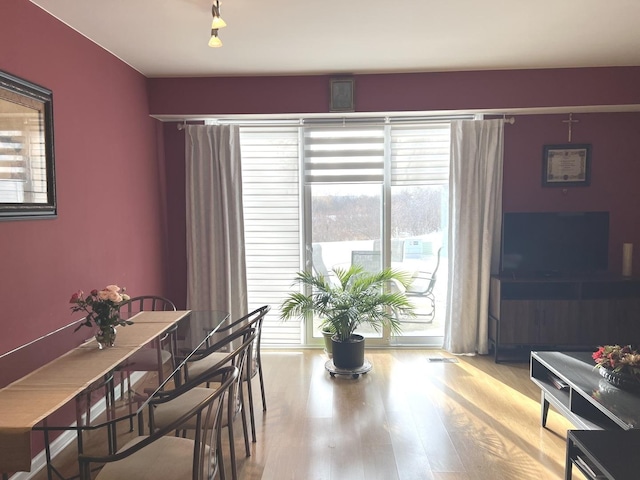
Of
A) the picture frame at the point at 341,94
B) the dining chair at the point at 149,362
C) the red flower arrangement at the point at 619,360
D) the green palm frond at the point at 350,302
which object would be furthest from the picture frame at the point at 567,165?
the dining chair at the point at 149,362

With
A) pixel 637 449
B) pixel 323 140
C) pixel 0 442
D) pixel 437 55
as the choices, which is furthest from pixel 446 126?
pixel 0 442

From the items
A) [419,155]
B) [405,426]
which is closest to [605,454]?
[405,426]

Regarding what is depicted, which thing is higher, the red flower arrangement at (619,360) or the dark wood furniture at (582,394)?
the red flower arrangement at (619,360)

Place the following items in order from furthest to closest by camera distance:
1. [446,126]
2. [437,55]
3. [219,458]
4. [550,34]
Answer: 1. [446,126]
2. [437,55]
3. [550,34]
4. [219,458]

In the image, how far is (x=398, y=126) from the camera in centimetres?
422

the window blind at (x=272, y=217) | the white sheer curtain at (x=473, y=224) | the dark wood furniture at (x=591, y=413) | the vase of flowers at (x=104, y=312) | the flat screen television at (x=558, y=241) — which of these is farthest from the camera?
the window blind at (x=272, y=217)

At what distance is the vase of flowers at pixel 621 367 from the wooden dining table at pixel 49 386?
98.8 inches

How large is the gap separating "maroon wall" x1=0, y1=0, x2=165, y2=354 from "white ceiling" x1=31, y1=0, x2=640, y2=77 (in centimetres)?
20

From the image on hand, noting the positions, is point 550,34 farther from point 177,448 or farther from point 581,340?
point 177,448

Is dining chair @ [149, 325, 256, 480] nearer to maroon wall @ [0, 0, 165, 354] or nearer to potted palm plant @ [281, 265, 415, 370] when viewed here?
maroon wall @ [0, 0, 165, 354]

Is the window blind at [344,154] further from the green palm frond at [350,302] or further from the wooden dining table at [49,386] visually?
the wooden dining table at [49,386]

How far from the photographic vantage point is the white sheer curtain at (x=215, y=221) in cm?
406

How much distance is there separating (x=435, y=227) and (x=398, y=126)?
3.46 feet

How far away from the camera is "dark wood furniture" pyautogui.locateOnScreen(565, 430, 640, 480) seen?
160 centimetres
